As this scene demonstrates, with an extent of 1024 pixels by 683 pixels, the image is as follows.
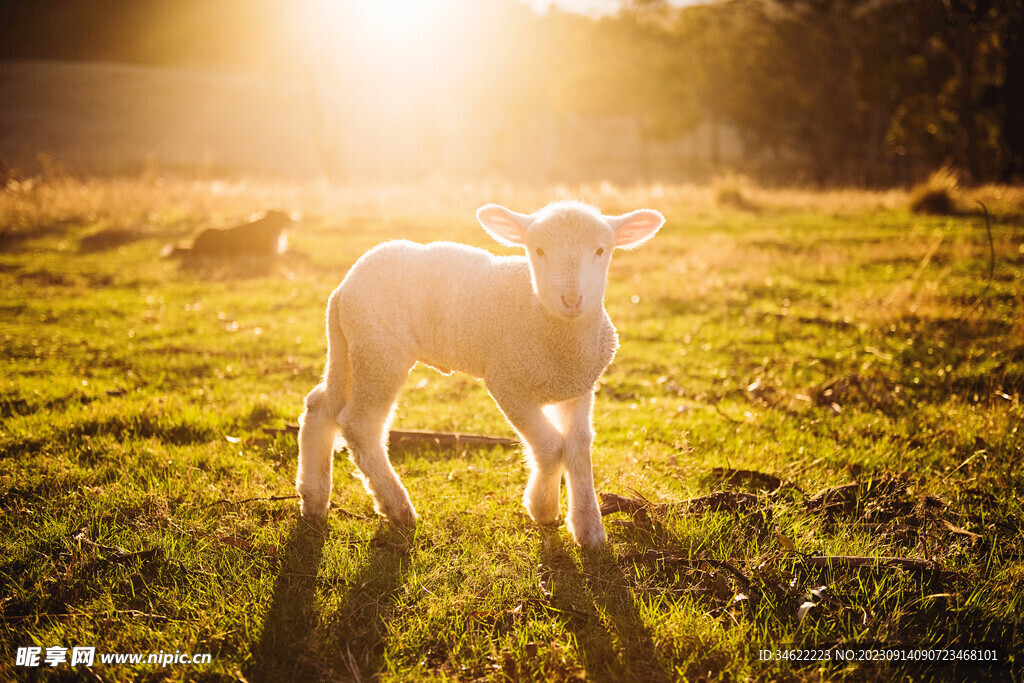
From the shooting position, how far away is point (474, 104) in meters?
59.1

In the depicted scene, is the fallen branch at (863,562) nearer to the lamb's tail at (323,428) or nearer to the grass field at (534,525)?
the grass field at (534,525)

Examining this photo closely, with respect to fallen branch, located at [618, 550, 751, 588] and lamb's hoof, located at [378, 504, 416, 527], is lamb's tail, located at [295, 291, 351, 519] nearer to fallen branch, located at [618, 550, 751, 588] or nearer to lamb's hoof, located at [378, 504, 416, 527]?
lamb's hoof, located at [378, 504, 416, 527]

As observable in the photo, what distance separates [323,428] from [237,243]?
1109cm

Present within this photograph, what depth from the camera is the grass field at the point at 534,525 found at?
2.98 metres

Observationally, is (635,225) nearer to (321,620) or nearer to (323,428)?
(323,428)

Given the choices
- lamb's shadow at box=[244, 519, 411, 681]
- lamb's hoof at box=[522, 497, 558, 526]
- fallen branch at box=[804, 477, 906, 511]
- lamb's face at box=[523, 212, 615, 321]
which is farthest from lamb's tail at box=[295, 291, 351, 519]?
fallen branch at box=[804, 477, 906, 511]

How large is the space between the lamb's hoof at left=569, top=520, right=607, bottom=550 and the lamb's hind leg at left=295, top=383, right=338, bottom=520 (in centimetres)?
166

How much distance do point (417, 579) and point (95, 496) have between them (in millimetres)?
2351

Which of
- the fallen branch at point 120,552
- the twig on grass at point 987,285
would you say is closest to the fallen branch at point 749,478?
the twig on grass at point 987,285

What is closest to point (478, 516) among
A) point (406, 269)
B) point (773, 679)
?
point (406, 269)

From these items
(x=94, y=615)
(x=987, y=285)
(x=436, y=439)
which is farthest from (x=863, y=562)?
(x=987, y=285)

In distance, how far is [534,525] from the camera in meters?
4.00

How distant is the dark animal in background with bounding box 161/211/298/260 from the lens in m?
13.6

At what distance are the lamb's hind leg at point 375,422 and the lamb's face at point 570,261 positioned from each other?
3.56ft
